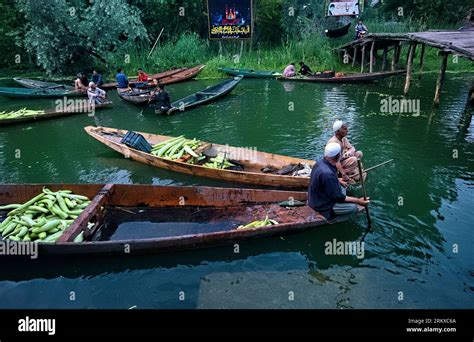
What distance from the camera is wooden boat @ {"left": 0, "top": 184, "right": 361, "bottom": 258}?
5926 millimetres

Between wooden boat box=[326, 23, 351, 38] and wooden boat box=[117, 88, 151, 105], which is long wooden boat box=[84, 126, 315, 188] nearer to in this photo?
wooden boat box=[117, 88, 151, 105]

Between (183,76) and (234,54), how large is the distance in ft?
18.2

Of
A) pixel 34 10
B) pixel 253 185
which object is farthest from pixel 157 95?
pixel 34 10

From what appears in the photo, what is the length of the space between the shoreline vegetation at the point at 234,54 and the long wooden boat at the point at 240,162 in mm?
15543

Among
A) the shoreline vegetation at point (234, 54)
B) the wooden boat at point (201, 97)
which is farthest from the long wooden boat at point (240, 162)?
the shoreline vegetation at point (234, 54)

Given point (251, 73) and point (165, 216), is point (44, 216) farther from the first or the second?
point (251, 73)

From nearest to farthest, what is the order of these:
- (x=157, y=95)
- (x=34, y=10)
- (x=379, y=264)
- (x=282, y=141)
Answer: (x=379, y=264) < (x=282, y=141) < (x=157, y=95) < (x=34, y=10)

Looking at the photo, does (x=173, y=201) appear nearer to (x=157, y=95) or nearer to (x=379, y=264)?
(x=379, y=264)

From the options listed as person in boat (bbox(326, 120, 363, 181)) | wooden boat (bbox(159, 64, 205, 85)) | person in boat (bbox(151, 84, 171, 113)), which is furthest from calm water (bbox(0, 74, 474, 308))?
wooden boat (bbox(159, 64, 205, 85))

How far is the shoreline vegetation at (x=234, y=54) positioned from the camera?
24188mm

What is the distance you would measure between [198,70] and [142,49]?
502cm

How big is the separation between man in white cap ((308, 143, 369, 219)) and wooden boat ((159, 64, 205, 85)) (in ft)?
61.3

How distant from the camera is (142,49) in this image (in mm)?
26094

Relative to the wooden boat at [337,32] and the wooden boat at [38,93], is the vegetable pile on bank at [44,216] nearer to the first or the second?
the wooden boat at [38,93]
